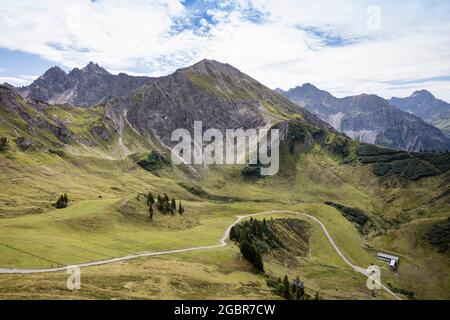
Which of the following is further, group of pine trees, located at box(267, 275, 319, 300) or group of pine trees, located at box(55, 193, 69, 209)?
group of pine trees, located at box(55, 193, 69, 209)

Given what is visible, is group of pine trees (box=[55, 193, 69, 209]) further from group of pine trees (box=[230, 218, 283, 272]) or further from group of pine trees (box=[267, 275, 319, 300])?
group of pine trees (box=[267, 275, 319, 300])

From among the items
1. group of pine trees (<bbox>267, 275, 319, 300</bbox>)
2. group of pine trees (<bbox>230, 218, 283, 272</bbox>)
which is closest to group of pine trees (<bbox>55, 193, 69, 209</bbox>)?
group of pine trees (<bbox>230, 218, 283, 272</bbox>)

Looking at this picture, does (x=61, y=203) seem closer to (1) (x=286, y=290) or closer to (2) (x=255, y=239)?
(2) (x=255, y=239)

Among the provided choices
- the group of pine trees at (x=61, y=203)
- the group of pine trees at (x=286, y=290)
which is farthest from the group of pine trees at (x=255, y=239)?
the group of pine trees at (x=61, y=203)

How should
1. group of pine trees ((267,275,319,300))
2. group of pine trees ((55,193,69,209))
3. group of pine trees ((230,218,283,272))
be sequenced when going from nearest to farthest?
group of pine trees ((267,275,319,300)), group of pine trees ((230,218,283,272)), group of pine trees ((55,193,69,209))

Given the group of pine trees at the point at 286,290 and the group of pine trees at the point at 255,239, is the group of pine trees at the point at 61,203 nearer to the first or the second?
the group of pine trees at the point at 255,239

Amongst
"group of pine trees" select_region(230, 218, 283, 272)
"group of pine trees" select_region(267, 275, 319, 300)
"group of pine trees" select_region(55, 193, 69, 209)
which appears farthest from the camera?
"group of pine trees" select_region(55, 193, 69, 209)
